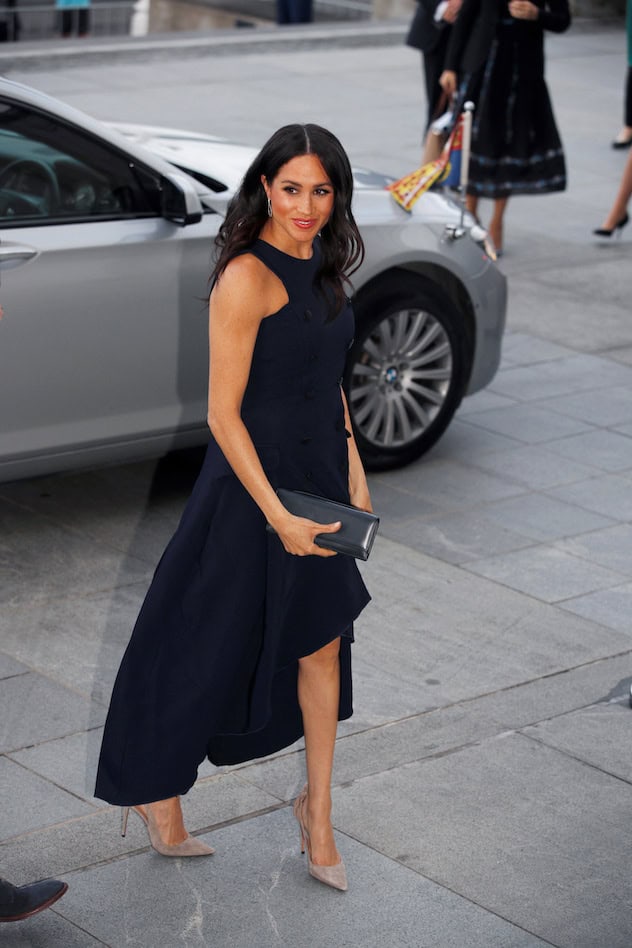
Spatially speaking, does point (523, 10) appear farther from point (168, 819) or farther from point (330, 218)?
point (168, 819)

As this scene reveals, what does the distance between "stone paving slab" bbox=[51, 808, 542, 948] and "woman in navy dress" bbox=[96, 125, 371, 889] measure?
10 cm

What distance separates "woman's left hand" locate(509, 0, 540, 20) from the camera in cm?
1019

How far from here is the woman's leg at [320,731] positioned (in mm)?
3996

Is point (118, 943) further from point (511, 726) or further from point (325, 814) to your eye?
point (511, 726)

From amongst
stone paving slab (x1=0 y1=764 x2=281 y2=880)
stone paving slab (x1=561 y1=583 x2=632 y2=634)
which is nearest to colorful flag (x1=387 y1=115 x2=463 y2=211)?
stone paving slab (x1=561 y1=583 x2=632 y2=634)

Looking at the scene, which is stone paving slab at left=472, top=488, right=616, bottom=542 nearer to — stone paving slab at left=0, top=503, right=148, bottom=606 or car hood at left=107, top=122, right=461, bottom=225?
car hood at left=107, top=122, right=461, bottom=225

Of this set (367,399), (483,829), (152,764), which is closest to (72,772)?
(152,764)

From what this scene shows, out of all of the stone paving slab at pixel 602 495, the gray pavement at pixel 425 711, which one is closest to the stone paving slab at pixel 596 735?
the gray pavement at pixel 425 711

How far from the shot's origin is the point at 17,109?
19.2ft

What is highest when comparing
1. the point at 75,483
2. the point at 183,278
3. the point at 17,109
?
the point at 17,109

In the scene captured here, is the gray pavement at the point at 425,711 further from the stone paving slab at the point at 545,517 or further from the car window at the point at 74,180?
the car window at the point at 74,180

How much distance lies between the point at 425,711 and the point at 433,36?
6.63 m

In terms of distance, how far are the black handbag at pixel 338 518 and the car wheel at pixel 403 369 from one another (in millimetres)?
3012

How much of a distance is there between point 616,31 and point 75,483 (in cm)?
1567
